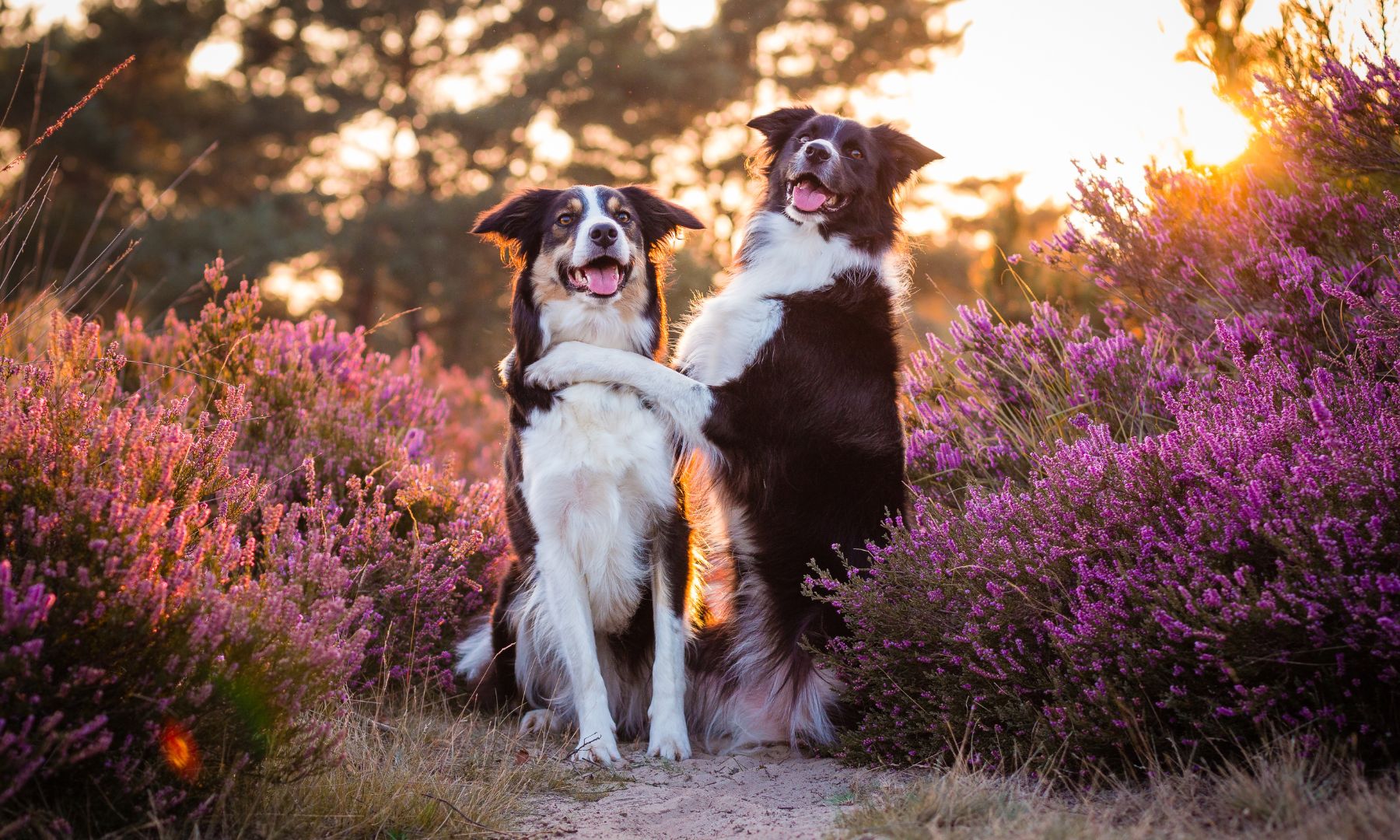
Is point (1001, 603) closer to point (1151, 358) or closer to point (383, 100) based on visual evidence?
point (1151, 358)

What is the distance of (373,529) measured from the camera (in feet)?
14.1

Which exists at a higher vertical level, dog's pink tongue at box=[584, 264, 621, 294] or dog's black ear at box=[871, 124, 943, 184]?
dog's black ear at box=[871, 124, 943, 184]

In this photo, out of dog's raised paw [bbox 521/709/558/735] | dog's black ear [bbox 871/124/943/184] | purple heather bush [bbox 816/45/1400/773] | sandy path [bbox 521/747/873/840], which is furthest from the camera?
dog's black ear [bbox 871/124/943/184]

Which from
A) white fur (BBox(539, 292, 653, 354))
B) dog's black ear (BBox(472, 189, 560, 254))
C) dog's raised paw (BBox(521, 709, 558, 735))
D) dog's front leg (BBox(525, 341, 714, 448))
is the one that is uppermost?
dog's black ear (BBox(472, 189, 560, 254))

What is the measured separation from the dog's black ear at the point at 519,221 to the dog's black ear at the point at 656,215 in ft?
1.16

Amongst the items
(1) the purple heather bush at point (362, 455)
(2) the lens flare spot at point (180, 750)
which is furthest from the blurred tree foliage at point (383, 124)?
(2) the lens flare spot at point (180, 750)

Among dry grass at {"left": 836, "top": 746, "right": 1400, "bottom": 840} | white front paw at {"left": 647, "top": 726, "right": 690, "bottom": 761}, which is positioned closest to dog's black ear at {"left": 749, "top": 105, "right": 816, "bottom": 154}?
white front paw at {"left": 647, "top": 726, "right": 690, "bottom": 761}

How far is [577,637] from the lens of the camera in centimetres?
373

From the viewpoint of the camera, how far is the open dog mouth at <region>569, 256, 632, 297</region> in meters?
3.99

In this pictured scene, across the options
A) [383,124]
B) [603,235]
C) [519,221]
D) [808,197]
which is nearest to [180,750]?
[603,235]

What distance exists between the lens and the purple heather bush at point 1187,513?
2455mm

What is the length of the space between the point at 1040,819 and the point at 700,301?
103 inches

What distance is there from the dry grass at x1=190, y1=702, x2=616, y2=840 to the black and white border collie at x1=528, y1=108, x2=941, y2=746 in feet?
2.41

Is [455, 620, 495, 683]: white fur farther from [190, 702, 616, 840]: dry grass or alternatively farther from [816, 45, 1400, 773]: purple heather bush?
[816, 45, 1400, 773]: purple heather bush
